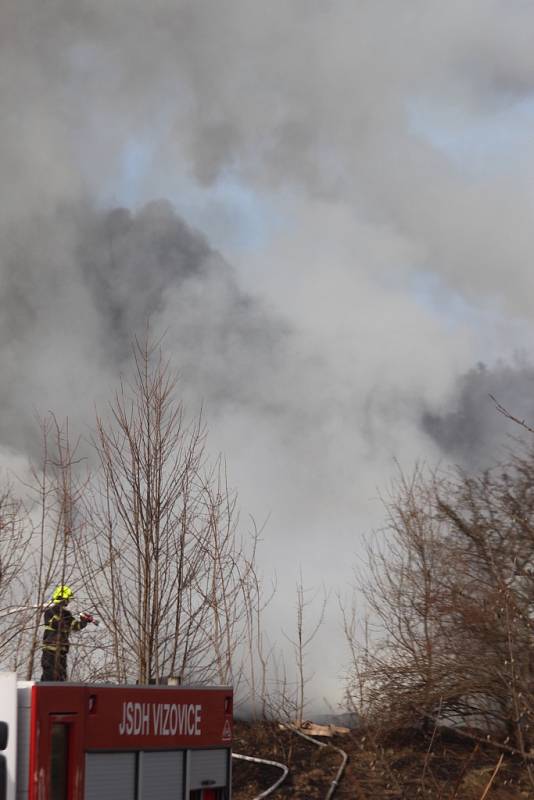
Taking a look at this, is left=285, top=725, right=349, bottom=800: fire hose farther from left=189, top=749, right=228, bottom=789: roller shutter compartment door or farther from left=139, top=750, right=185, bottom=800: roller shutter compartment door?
left=139, top=750, right=185, bottom=800: roller shutter compartment door

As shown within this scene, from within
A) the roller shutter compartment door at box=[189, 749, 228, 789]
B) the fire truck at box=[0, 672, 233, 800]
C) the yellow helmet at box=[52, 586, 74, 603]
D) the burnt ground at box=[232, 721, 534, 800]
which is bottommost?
the burnt ground at box=[232, 721, 534, 800]

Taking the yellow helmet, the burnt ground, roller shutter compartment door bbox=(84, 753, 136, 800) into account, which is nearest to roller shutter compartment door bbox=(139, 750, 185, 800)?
roller shutter compartment door bbox=(84, 753, 136, 800)

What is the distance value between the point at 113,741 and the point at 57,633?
6767 mm

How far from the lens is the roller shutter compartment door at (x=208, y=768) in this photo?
881 centimetres

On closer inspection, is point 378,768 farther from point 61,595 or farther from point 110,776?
point 110,776

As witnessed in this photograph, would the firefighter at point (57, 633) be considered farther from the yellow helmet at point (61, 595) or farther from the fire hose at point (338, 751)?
the fire hose at point (338, 751)

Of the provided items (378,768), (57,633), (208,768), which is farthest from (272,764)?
(208,768)

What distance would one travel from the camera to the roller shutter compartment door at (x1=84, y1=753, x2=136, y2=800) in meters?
7.58

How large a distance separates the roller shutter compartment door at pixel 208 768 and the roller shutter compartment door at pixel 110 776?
0.83 m

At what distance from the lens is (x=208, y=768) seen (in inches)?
354

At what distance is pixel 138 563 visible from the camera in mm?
16219

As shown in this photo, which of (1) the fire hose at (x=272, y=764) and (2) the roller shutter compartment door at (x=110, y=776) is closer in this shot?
(2) the roller shutter compartment door at (x=110, y=776)

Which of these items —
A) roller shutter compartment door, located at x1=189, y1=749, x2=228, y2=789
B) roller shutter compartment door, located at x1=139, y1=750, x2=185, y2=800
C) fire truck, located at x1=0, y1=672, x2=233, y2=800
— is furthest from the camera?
roller shutter compartment door, located at x1=189, y1=749, x2=228, y2=789

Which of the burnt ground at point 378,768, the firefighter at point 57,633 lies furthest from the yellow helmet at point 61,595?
the burnt ground at point 378,768
